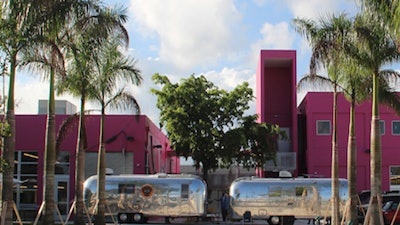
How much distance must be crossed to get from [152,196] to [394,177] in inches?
618

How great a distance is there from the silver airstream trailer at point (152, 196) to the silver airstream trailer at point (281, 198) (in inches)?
78.2

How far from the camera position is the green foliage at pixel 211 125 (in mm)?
31812

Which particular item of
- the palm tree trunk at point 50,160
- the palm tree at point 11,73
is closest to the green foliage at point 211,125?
the palm tree trunk at point 50,160

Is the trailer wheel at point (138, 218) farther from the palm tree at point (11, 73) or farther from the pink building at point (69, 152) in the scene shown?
the palm tree at point (11, 73)

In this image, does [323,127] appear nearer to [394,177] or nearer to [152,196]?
[394,177]

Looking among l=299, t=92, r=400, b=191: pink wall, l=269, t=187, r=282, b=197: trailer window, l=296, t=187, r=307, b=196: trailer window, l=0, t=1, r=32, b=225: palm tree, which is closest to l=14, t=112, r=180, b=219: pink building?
l=269, t=187, r=282, b=197: trailer window

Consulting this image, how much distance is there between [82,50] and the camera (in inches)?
805

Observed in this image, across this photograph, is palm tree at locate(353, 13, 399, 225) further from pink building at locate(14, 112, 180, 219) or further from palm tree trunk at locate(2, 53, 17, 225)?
pink building at locate(14, 112, 180, 219)

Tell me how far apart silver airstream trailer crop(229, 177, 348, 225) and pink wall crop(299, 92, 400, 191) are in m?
6.86

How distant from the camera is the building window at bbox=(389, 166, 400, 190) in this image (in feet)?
117

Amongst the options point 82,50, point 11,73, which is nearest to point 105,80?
point 82,50

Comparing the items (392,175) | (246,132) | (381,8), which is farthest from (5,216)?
(392,175)

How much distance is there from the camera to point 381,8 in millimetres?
14805

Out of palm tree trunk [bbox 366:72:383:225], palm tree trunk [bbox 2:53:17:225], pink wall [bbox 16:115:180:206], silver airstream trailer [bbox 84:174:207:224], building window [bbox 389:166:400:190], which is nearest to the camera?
palm tree trunk [bbox 2:53:17:225]
